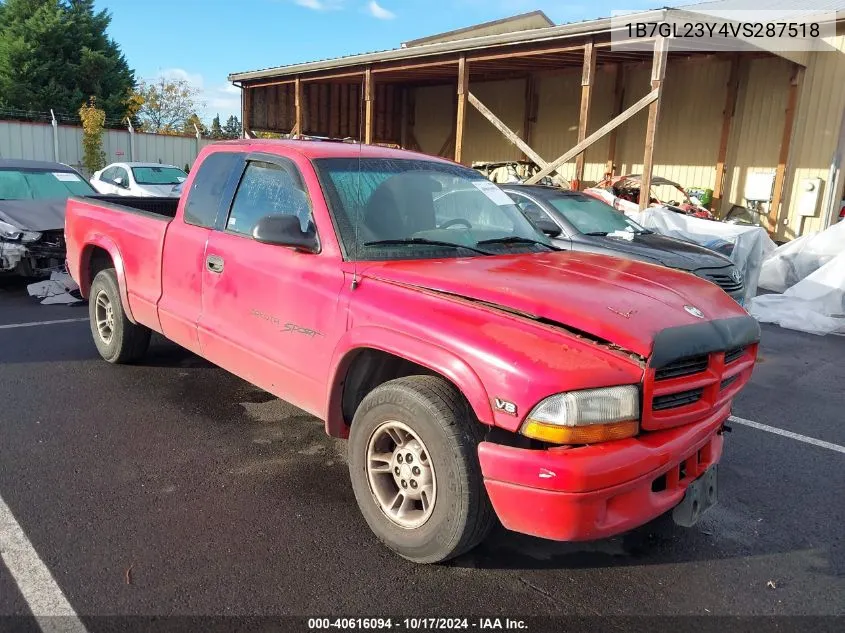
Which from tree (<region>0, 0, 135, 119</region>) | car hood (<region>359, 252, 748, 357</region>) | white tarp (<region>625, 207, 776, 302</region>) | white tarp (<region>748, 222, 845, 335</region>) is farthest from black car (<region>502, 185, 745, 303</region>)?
tree (<region>0, 0, 135, 119</region>)

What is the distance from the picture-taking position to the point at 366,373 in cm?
317

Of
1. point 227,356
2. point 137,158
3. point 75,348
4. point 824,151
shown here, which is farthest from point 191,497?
point 137,158

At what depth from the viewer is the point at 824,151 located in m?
14.0

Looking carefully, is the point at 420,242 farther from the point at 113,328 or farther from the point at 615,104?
the point at 615,104

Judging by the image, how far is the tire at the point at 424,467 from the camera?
254 cm

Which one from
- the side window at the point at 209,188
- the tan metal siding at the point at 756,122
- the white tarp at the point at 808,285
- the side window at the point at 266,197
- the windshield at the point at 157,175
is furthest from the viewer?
the windshield at the point at 157,175

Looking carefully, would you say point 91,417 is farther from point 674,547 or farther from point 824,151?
point 824,151

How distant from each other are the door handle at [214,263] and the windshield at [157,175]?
12.6m

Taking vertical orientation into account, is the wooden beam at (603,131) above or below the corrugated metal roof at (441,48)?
below

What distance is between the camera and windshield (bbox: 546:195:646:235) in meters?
7.71

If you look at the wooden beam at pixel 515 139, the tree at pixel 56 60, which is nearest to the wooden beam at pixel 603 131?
the wooden beam at pixel 515 139

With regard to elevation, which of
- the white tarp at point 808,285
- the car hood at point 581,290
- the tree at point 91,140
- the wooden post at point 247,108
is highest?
the wooden post at point 247,108

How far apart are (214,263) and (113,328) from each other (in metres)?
1.92

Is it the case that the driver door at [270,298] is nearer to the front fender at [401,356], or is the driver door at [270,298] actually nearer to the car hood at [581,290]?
the front fender at [401,356]
